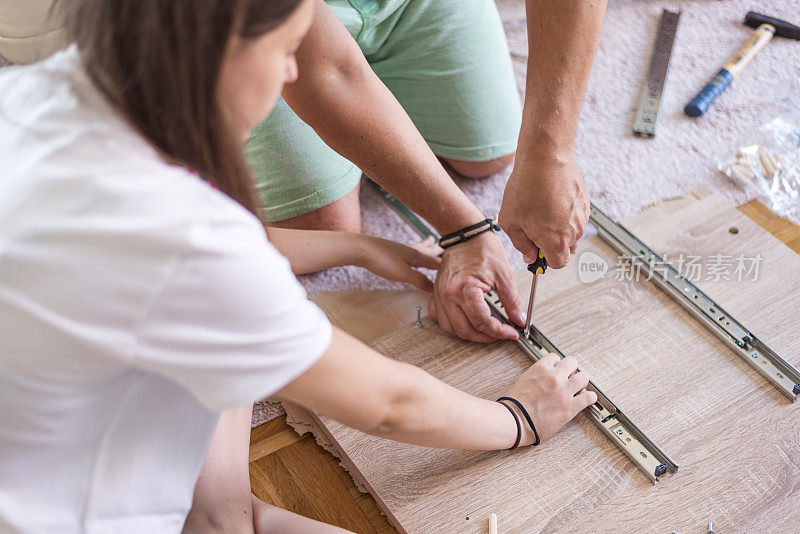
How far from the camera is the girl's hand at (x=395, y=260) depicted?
4.74 ft

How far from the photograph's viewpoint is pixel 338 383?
733mm

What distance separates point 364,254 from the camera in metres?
1.44

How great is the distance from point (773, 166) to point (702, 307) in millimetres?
527

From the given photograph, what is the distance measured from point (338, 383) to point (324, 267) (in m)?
0.77

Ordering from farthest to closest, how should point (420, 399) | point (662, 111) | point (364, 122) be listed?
point (662, 111) → point (364, 122) → point (420, 399)

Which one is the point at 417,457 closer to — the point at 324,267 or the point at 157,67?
the point at 324,267

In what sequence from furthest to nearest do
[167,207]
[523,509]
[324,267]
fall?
1. [324,267]
2. [523,509]
3. [167,207]

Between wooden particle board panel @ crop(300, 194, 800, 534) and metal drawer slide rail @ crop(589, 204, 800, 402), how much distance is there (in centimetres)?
2

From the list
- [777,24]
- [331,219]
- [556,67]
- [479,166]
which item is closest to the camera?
[556,67]

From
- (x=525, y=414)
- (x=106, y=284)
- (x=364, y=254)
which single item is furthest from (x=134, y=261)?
(x=364, y=254)

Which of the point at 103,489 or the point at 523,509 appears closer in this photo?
the point at 103,489

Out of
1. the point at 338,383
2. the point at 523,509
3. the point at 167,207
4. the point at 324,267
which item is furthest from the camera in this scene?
the point at 324,267

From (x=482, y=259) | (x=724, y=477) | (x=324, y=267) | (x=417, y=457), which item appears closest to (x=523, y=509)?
(x=417, y=457)

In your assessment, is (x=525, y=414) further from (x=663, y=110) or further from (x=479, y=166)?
(x=663, y=110)
